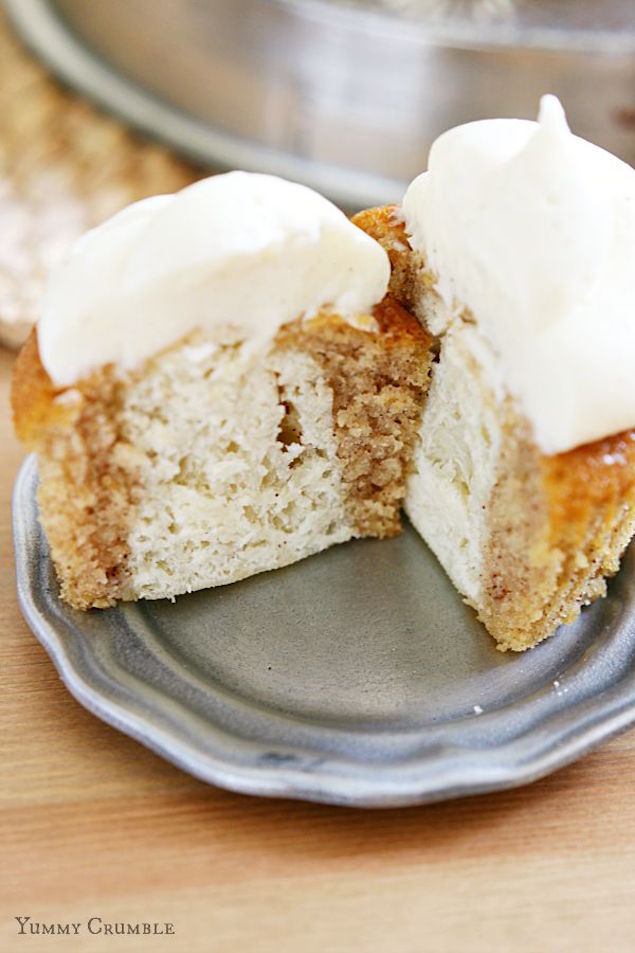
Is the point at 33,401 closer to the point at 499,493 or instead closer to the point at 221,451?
the point at 221,451

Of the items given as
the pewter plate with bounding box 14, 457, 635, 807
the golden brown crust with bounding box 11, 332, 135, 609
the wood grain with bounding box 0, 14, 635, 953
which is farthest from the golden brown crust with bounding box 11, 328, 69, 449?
the wood grain with bounding box 0, 14, 635, 953

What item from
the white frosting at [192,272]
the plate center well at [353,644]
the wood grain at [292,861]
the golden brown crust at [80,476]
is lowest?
the wood grain at [292,861]

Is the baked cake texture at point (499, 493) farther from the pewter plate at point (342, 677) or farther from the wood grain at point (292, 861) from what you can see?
the wood grain at point (292, 861)

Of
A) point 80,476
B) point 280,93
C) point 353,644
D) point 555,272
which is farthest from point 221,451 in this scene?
point 280,93

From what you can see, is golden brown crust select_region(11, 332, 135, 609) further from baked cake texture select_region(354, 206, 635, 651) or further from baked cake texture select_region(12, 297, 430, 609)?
baked cake texture select_region(354, 206, 635, 651)

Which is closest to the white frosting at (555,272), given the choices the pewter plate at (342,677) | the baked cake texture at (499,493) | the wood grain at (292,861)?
the baked cake texture at (499,493)
